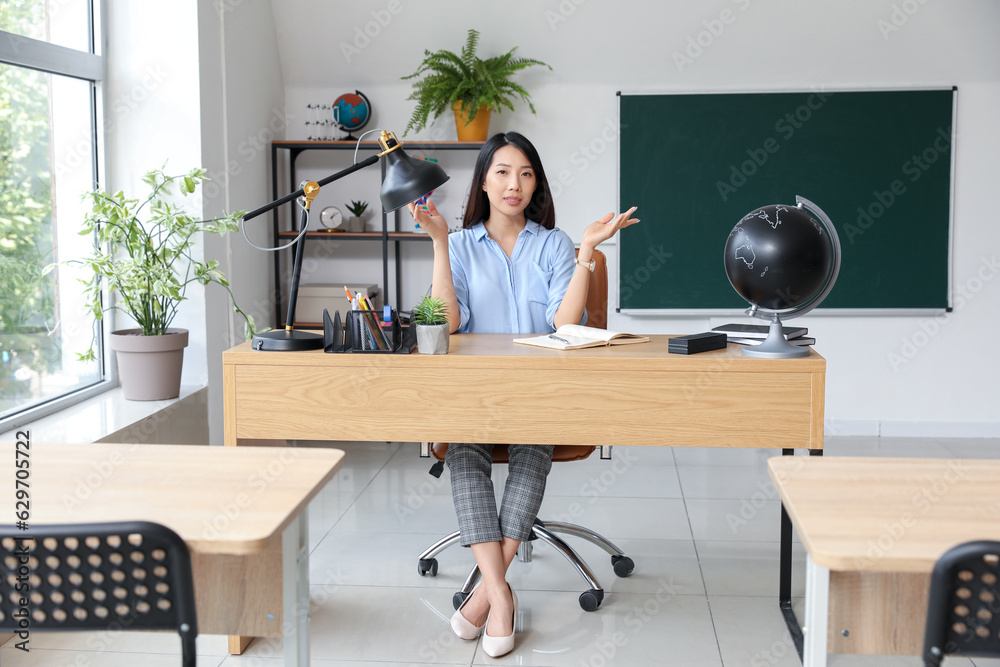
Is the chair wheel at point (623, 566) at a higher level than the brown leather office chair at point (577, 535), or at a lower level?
lower

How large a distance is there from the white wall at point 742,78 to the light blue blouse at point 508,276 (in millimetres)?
1829

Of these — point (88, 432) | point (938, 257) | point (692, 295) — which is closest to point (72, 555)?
point (88, 432)

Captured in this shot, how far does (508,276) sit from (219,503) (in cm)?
157

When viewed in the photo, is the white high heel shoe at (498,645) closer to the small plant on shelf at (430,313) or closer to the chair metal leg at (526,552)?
the chair metal leg at (526,552)

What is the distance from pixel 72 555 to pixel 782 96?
4048mm

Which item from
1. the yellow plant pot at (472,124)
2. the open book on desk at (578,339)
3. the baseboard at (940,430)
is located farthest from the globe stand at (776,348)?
the baseboard at (940,430)

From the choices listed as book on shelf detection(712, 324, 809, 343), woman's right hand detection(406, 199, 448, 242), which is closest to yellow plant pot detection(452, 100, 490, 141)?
woman's right hand detection(406, 199, 448, 242)

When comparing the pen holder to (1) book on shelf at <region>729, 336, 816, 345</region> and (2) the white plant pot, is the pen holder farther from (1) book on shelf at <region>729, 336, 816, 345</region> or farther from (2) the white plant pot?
(1) book on shelf at <region>729, 336, 816, 345</region>

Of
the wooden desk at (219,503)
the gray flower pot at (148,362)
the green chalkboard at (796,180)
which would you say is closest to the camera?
the wooden desk at (219,503)

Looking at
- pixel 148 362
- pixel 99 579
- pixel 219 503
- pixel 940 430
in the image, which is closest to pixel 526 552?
pixel 148 362

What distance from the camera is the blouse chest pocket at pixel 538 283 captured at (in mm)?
2684

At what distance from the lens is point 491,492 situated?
232 cm

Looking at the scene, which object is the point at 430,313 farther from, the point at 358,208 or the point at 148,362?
the point at 358,208

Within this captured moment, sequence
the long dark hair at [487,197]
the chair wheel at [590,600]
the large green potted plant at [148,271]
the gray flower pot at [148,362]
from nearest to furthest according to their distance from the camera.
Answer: the chair wheel at [590,600], the long dark hair at [487,197], the large green potted plant at [148,271], the gray flower pot at [148,362]
